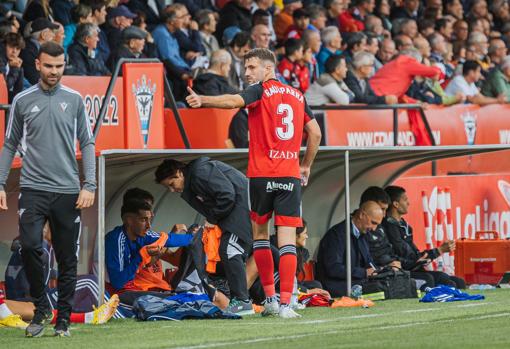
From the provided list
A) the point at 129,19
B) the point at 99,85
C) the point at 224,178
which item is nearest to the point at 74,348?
the point at 224,178

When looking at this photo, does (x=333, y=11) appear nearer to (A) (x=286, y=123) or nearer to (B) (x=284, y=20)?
(B) (x=284, y=20)

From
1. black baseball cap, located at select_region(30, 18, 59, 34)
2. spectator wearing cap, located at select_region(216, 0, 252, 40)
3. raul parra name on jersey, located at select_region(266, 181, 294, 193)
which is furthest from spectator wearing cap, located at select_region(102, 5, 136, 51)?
raul parra name on jersey, located at select_region(266, 181, 294, 193)

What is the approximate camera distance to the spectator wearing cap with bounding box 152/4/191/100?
17.2m

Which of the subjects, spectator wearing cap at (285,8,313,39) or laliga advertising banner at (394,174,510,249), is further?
spectator wearing cap at (285,8,313,39)

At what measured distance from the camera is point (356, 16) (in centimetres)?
2352

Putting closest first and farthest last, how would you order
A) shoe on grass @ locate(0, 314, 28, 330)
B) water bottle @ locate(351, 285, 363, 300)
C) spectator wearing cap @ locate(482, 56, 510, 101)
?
shoe on grass @ locate(0, 314, 28, 330) → water bottle @ locate(351, 285, 363, 300) → spectator wearing cap @ locate(482, 56, 510, 101)

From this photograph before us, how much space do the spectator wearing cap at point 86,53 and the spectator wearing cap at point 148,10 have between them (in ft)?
7.50

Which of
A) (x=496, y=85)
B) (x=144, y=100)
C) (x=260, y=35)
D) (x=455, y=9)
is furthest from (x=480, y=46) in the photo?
(x=144, y=100)

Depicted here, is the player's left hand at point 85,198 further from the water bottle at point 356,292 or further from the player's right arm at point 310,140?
the water bottle at point 356,292

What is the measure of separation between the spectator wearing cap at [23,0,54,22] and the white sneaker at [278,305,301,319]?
6.84 meters

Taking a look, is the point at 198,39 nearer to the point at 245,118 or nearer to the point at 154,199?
the point at 245,118

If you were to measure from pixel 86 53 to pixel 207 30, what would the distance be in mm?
3505

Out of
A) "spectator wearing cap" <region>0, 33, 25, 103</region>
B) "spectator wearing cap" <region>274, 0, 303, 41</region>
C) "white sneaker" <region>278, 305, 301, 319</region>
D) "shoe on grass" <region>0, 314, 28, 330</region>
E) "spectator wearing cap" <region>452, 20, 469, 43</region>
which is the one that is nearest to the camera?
"shoe on grass" <region>0, 314, 28, 330</region>

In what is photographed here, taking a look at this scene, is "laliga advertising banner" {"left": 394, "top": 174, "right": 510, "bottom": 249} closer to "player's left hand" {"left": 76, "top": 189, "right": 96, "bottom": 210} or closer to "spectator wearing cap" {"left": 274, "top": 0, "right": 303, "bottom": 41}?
"spectator wearing cap" {"left": 274, "top": 0, "right": 303, "bottom": 41}
